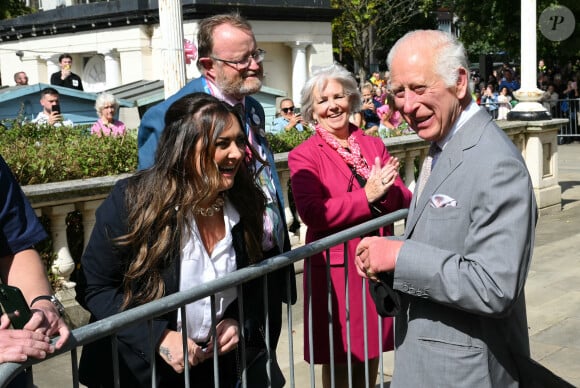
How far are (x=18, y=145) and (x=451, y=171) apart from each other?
4.43 metres

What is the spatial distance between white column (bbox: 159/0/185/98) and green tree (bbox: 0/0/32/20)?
90.1 ft

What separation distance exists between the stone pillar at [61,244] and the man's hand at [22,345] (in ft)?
12.5

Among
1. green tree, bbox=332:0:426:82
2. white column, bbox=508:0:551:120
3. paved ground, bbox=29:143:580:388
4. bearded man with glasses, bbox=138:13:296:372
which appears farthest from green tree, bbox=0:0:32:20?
bearded man with glasses, bbox=138:13:296:372

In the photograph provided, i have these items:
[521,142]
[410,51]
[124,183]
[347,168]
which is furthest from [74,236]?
[521,142]

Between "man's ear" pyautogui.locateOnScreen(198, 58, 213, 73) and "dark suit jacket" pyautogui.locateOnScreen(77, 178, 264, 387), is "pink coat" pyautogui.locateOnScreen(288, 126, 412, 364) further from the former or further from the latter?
"dark suit jacket" pyautogui.locateOnScreen(77, 178, 264, 387)

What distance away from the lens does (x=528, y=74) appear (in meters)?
11.4

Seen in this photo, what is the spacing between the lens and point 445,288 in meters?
2.56

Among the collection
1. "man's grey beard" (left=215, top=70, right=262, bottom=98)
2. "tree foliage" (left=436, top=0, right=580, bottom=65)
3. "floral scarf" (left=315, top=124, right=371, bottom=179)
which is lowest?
"floral scarf" (left=315, top=124, right=371, bottom=179)

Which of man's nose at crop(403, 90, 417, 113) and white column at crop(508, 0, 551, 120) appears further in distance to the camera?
white column at crop(508, 0, 551, 120)

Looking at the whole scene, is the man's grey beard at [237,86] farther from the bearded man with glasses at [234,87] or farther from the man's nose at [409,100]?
the man's nose at [409,100]

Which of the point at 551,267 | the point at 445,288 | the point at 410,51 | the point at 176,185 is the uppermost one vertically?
the point at 410,51

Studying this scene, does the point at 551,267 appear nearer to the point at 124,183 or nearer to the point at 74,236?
the point at 74,236

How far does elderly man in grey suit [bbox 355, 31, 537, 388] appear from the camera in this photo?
8.27 ft

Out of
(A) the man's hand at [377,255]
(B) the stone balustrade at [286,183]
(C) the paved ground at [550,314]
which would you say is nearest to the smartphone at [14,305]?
(A) the man's hand at [377,255]
